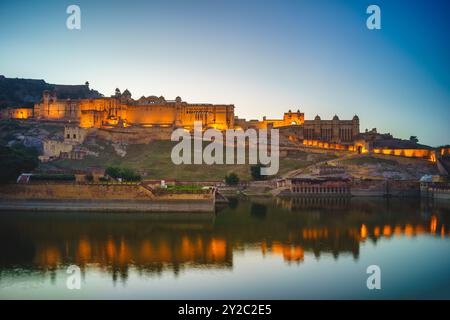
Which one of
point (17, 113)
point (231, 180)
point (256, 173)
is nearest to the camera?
point (231, 180)

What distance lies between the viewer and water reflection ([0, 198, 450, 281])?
2670 cm

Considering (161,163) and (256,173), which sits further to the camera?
(161,163)

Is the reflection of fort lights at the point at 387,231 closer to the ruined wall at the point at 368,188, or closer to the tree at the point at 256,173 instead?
the ruined wall at the point at 368,188

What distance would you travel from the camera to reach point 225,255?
28.2 meters

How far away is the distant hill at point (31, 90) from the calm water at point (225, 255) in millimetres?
76113

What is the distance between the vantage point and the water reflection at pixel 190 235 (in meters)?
26.7

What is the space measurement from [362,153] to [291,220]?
43.1 m

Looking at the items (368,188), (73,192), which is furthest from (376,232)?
(368,188)

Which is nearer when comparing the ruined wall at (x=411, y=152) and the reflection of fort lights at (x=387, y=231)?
the reflection of fort lights at (x=387, y=231)

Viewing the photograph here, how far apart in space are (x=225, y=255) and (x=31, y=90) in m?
103

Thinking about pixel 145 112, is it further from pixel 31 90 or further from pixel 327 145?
pixel 31 90

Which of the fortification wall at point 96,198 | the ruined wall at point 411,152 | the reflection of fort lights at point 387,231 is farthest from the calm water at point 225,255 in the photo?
the ruined wall at point 411,152

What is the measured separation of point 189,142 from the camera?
83.1 meters
